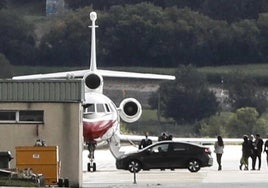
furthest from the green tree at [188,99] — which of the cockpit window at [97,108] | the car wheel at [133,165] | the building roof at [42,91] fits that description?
the building roof at [42,91]

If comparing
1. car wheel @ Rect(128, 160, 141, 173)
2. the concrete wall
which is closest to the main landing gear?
car wheel @ Rect(128, 160, 141, 173)

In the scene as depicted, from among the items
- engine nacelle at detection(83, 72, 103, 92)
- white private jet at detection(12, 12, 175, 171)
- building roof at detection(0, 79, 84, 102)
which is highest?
engine nacelle at detection(83, 72, 103, 92)

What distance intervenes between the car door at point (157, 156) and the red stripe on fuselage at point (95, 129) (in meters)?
3.93

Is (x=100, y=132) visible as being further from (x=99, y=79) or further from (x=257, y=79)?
(x=257, y=79)

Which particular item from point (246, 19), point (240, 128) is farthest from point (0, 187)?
point (246, 19)

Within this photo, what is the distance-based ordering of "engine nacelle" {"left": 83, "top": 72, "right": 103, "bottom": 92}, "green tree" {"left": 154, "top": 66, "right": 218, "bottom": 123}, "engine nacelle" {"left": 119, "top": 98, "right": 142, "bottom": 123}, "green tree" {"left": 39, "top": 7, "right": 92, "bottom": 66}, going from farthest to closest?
"green tree" {"left": 39, "top": 7, "right": 92, "bottom": 66} → "green tree" {"left": 154, "top": 66, "right": 218, "bottom": 123} → "engine nacelle" {"left": 119, "top": 98, "right": 142, "bottom": 123} → "engine nacelle" {"left": 83, "top": 72, "right": 103, "bottom": 92}

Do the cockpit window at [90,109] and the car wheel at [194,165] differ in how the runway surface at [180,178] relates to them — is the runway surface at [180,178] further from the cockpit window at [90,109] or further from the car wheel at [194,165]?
the cockpit window at [90,109]

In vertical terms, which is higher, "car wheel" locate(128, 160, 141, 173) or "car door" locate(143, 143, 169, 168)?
"car door" locate(143, 143, 169, 168)

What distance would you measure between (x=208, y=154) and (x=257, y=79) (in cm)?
10136

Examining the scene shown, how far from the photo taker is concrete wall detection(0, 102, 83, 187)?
147 feet

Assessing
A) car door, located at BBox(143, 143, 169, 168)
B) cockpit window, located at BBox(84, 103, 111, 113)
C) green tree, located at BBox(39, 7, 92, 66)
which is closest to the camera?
car door, located at BBox(143, 143, 169, 168)

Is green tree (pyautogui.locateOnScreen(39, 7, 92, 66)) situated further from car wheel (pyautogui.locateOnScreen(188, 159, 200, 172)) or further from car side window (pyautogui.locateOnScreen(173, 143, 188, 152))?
car side window (pyautogui.locateOnScreen(173, 143, 188, 152))

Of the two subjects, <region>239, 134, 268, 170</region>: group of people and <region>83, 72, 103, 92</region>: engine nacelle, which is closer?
<region>239, 134, 268, 170</region>: group of people

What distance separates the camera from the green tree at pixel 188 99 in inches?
5857
